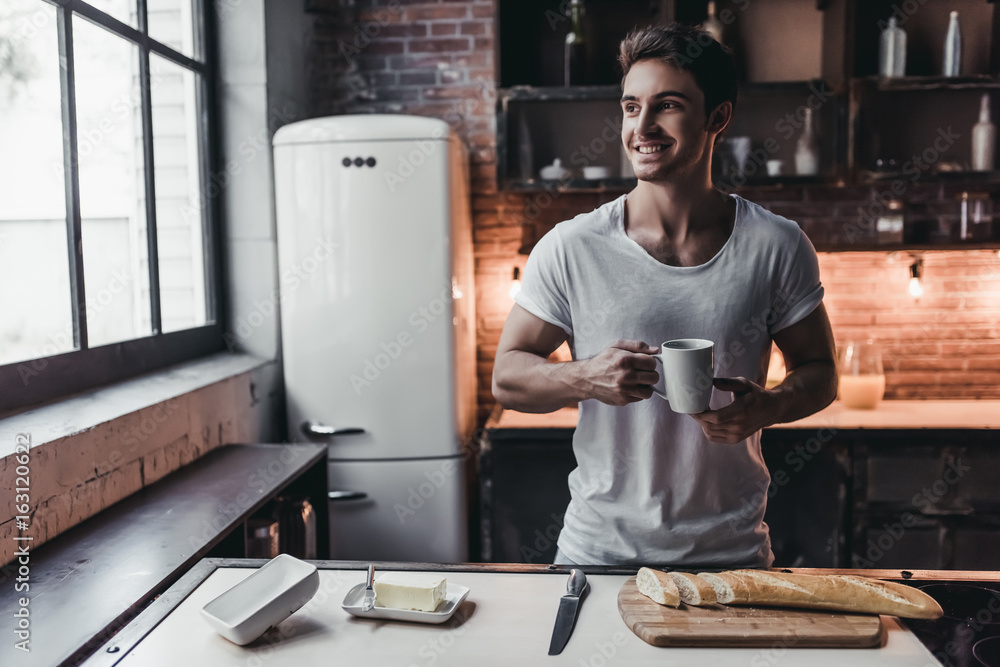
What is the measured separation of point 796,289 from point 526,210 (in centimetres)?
197

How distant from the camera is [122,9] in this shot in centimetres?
235

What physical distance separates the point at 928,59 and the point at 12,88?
3.19 metres

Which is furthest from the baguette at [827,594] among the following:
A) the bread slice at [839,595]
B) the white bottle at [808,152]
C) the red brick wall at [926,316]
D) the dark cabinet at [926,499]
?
the red brick wall at [926,316]

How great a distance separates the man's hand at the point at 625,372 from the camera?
1.14 meters

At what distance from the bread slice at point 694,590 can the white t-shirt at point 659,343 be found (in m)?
0.28

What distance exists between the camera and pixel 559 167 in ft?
Answer: 9.75

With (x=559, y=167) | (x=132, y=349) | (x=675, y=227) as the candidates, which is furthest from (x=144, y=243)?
(x=675, y=227)

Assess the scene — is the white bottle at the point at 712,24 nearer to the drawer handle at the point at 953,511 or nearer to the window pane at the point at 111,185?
the drawer handle at the point at 953,511

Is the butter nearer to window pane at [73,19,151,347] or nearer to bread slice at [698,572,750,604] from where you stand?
bread slice at [698,572,750,604]

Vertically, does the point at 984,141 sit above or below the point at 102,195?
above

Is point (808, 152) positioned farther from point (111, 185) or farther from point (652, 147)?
point (111, 185)

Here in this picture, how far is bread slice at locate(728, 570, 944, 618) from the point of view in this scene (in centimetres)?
98

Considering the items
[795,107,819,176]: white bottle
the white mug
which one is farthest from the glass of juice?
the white mug

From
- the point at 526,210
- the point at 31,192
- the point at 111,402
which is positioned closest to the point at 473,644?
the point at 111,402
